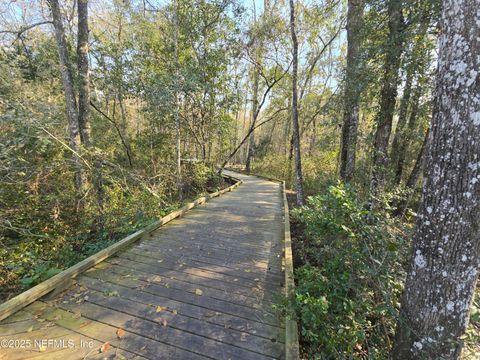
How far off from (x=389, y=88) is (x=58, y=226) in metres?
7.69

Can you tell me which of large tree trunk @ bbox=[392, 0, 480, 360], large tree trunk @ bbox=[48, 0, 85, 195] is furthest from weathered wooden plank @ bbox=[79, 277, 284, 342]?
large tree trunk @ bbox=[48, 0, 85, 195]

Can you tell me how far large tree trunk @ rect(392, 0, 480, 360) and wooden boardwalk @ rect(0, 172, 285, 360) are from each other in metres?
1.25

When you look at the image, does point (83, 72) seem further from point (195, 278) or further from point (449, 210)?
point (449, 210)

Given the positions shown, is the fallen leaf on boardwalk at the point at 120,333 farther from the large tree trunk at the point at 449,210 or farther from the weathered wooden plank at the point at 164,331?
the large tree trunk at the point at 449,210

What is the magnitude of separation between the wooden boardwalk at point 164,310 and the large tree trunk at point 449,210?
4.12 ft

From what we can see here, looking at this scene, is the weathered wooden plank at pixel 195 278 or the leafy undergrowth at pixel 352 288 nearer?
the leafy undergrowth at pixel 352 288

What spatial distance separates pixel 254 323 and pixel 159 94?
24.0 ft

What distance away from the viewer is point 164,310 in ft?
8.32

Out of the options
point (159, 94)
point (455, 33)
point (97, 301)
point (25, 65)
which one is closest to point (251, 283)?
point (97, 301)

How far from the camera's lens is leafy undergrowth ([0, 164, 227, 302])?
3.53 m

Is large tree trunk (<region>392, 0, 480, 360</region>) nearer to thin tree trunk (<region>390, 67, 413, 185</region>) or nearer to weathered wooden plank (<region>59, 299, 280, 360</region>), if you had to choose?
weathered wooden plank (<region>59, 299, 280, 360</region>)

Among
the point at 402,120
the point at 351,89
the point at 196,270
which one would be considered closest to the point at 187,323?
the point at 196,270

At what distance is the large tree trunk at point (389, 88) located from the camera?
4.40 meters

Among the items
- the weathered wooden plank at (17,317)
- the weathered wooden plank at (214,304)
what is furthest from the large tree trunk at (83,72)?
the weathered wooden plank at (214,304)
